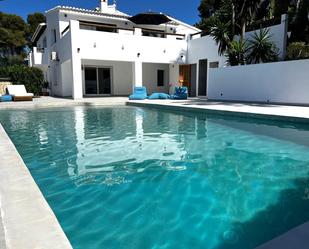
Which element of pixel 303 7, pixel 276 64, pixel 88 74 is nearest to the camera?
pixel 276 64

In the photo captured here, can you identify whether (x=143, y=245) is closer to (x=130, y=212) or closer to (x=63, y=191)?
(x=130, y=212)

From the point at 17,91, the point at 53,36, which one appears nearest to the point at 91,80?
the point at 53,36

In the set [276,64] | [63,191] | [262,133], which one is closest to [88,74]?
[276,64]

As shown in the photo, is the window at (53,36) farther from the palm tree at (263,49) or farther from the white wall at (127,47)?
the palm tree at (263,49)

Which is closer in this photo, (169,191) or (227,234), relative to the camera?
(227,234)

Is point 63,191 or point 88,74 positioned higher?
point 88,74

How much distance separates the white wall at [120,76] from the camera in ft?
77.6

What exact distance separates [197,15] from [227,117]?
31.2m

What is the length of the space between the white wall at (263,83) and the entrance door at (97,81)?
9.74m

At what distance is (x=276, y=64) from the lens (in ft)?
45.5

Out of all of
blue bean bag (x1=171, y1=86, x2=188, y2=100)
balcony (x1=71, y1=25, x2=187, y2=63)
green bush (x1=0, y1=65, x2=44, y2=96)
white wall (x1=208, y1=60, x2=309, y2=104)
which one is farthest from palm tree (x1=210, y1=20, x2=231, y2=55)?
green bush (x1=0, y1=65, x2=44, y2=96)

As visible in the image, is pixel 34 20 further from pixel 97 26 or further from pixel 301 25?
pixel 301 25

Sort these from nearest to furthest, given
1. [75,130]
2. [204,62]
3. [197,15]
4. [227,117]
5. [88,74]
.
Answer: [75,130], [227,117], [204,62], [88,74], [197,15]

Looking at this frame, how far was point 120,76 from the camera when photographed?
24.4 m
